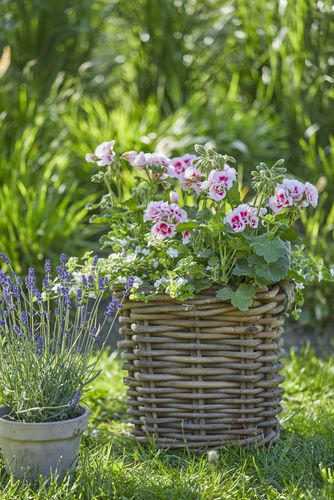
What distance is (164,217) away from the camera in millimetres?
2500

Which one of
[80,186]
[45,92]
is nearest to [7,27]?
[45,92]

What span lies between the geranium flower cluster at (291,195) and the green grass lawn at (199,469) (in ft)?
2.36

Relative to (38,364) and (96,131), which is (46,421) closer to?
(38,364)

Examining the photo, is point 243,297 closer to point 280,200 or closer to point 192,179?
point 280,200

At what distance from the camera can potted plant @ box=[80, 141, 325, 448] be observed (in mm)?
2404

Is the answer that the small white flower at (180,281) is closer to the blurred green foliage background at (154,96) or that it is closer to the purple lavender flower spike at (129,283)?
the purple lavender flower spike at (129,283)

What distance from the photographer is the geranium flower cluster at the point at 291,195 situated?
244 cm

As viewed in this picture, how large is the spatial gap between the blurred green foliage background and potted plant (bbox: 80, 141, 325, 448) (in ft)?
5.11

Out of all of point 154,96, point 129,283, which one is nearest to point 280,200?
point 129,283

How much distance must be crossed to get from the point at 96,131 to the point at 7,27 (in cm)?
82

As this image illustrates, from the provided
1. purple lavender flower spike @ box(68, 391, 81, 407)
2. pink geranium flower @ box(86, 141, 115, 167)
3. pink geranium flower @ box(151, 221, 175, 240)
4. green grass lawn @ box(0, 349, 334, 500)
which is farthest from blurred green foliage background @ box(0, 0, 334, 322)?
purple lavender flower spike @ box(68, 391, 81, 407)

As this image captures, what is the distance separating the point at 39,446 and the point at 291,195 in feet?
3.37

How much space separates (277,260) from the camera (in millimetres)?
2404

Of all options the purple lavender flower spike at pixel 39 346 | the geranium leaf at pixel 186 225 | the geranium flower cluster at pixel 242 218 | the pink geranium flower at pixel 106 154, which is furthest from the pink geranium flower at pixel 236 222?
the purple lavender flower spike at pixel 39 346
